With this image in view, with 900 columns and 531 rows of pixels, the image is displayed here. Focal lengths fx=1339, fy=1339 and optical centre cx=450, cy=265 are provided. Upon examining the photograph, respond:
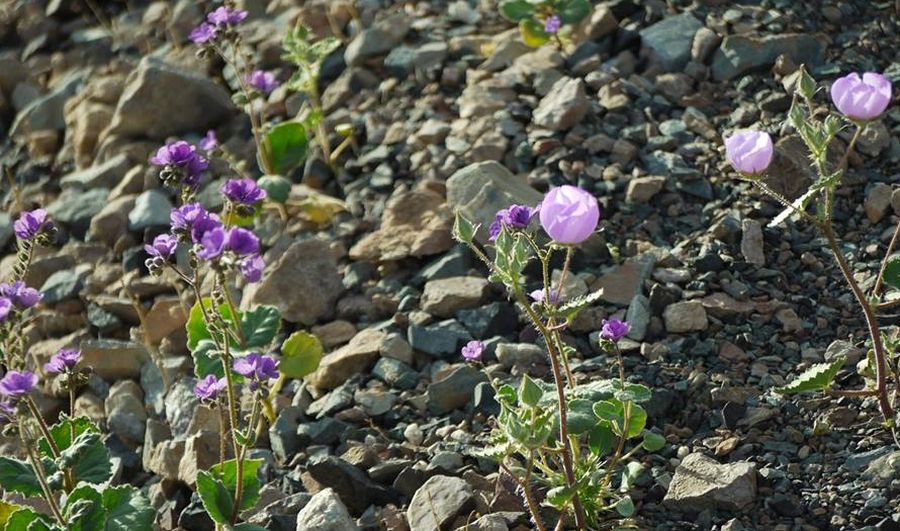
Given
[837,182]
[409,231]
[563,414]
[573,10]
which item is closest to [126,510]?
[563,414]

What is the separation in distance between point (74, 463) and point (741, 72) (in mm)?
2450

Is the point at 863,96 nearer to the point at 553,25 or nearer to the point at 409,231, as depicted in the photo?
the point at 409,231

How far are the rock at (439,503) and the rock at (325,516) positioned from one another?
0.14 m

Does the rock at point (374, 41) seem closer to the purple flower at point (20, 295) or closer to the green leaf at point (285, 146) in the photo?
the green leaf at point (285, 146)

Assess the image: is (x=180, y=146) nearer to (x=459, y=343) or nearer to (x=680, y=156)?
(x=459, y=343)

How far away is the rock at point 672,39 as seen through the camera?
14.2 ft

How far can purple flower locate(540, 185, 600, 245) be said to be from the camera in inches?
101

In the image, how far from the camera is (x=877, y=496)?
2801mm

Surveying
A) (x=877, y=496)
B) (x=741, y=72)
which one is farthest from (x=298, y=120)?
(x=877, y=496)

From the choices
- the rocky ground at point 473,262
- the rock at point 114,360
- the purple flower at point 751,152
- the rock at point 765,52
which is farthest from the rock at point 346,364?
the rock at point 765,52

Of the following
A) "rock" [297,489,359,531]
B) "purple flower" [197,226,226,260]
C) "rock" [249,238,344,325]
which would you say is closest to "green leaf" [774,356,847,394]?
"rock" [297,489,359,531]

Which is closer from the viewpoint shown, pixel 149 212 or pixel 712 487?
pixel 712 487

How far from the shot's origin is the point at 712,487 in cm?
287

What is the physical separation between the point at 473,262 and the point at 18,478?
1477mm
